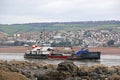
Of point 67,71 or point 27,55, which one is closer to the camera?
point 67,71

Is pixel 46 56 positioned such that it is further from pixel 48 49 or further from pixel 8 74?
pixel 8 74

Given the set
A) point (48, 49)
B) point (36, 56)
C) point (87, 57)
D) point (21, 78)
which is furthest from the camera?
point (48, 49)

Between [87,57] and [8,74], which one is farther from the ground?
[8,74]

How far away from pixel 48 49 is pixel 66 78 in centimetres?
7080

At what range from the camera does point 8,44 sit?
198 meters

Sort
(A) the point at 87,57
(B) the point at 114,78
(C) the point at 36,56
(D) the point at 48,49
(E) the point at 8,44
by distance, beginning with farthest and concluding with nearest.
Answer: (E) the point at 8,44 < (D) the point at 48,49 < (C) the point at 36,56 < (A) the point at 87,57 < (B) the point at 114,78

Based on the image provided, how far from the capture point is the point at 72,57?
8700 cm

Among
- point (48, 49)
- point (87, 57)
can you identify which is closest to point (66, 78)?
point (87, 57)

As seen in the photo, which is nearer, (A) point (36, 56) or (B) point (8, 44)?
(A) point (36, 56)

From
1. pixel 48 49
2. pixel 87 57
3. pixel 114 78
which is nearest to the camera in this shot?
pixel 114 78

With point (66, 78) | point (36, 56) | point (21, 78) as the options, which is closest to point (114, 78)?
point (66, 78)

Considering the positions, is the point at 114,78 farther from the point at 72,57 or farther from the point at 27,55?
the point at 27,55

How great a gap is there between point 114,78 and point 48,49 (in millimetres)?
71082

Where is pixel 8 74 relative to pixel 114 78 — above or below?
above
